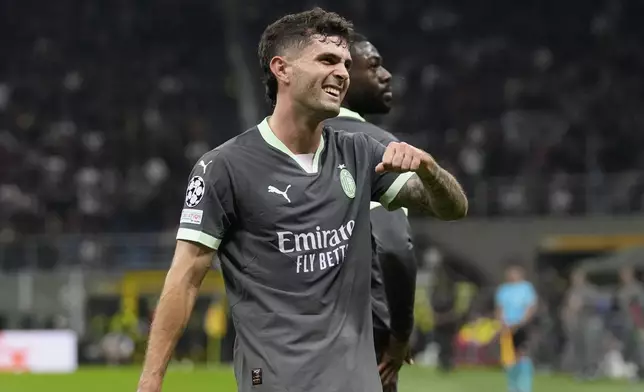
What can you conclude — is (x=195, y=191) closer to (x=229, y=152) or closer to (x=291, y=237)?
(x=229, y=152)

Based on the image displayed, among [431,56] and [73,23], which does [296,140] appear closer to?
[431,56]


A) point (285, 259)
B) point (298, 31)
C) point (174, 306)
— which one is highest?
point (298, 31)

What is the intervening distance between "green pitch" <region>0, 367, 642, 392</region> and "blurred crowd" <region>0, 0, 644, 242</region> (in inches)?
231

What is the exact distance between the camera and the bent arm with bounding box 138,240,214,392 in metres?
4.16

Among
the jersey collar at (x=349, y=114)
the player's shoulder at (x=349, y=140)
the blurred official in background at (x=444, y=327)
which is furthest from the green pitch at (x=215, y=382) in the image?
the player's shoulder at (x=349, y=140)

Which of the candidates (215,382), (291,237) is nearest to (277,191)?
(291,237)

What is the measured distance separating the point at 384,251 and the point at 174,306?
1.83 metres

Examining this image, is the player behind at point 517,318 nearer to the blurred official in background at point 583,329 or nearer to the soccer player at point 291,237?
the blurred official in background at point 583,329

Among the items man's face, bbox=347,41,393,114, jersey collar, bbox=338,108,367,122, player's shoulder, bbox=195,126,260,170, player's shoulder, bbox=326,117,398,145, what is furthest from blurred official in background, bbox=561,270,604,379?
player's shoulder, bbox=195,126,260,170

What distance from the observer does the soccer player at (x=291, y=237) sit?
4.23m

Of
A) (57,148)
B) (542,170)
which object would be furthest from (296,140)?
(57,148)

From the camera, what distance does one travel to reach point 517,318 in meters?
15.9

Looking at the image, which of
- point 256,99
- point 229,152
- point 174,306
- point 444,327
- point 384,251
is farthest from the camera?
point 256,99

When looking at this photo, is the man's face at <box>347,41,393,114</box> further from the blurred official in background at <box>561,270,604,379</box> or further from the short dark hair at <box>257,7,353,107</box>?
the blurred official in background at <box>561,270,604,379</box>
